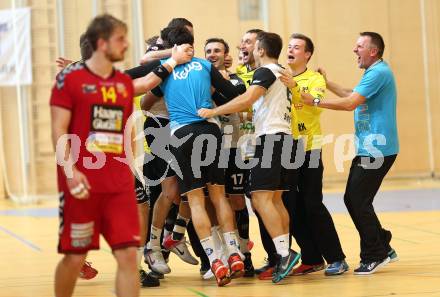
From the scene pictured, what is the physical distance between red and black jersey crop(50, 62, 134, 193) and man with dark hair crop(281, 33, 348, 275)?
247cm

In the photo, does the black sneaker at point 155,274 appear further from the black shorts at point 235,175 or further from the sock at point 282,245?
the sock at point 282,245

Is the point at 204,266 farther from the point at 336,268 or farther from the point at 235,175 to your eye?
the point at 336,268

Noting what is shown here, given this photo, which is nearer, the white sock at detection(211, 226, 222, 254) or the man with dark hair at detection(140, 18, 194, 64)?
the man with dark hair at detection(140, 18, 194, 64)

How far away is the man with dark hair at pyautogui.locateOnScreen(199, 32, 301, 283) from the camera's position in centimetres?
703

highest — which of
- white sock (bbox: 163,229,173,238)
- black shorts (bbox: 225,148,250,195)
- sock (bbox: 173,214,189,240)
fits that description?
black shorts (bbox: 225,148,250,195)

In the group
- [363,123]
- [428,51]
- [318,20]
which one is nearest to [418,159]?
[428,51]

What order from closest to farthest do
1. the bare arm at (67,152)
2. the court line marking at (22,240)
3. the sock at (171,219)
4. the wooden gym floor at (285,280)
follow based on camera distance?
the bare arm at (67,152)
the wooden gym floor at (285,280)
the sock at (171,219)
the court line marking at (22,240)

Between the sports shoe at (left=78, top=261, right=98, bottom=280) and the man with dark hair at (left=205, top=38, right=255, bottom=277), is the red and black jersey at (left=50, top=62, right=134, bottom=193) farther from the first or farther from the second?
the sports shoe at (left=78, top=261, right=98, bottom=280)

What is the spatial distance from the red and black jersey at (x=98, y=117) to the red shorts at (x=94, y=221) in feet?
0.26

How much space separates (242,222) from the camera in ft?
25.8

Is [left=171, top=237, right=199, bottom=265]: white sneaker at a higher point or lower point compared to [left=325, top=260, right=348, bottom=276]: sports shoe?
higher

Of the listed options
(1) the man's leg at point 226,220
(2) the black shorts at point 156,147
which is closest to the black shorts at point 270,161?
(1) the man's leg at point 226,220

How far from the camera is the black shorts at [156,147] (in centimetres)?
753

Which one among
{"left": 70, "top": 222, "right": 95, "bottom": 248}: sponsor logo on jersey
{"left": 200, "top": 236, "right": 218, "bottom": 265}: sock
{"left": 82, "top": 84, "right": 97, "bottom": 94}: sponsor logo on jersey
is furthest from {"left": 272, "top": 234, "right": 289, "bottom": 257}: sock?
{"left": 82, "top": 84, "right": 97, "bottom": 94}: sponsor logo on jersey
